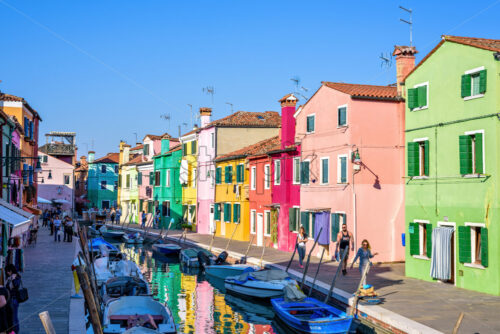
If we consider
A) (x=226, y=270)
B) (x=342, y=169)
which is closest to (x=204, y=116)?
(x=342, y=169)

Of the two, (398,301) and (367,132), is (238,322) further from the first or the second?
(367,132)

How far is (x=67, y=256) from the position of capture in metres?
31.5

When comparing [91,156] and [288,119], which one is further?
[91,156]

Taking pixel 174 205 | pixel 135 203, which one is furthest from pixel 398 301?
pixel 135 203

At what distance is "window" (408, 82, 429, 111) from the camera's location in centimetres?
2322

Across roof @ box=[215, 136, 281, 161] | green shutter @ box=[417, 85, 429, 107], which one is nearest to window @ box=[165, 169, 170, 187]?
roof @ box=[215, 136, 281, 161]

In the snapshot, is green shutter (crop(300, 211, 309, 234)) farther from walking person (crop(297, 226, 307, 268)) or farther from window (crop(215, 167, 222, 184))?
window (crop(215, 167, 222, 184))

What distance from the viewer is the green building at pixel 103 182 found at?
9088 centimetres

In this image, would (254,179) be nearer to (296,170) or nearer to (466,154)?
(296,170)

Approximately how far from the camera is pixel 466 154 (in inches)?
804

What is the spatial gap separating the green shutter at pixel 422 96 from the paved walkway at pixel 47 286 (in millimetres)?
14977

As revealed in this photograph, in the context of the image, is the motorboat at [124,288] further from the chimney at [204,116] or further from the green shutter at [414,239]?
the chimney at [204,116]

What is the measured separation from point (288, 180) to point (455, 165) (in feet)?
46.8

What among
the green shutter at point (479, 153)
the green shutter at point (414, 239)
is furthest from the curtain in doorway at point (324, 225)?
the green shutter at point (479, 153)
